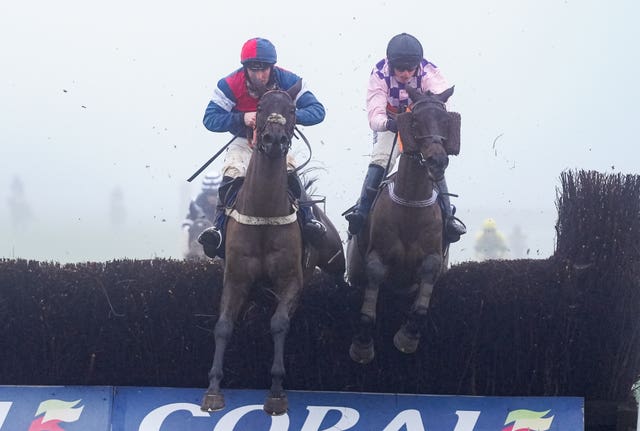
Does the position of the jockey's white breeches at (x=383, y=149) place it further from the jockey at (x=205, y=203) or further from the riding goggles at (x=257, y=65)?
the jockey at (x=205, y=203)

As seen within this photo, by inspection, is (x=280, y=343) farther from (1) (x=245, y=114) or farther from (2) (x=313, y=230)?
(1) (x=245, y=114)

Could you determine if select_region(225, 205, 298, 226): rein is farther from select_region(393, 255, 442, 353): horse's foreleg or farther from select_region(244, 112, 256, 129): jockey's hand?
select_region(393, 255, 442, 353): horse's foreleg

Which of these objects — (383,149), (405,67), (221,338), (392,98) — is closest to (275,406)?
(221,338)

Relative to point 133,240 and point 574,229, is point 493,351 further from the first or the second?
point 133,240

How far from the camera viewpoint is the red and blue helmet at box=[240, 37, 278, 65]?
7.73m

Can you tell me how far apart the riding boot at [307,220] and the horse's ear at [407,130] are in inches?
35.0

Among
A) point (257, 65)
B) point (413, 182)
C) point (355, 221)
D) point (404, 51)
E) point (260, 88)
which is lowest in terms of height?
point (355, 221)

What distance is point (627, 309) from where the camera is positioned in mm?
8422

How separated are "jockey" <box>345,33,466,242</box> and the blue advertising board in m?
1.27

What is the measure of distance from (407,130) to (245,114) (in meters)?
1.16

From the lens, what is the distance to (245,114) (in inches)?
308

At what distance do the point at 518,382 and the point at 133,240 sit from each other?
19458 millimetres

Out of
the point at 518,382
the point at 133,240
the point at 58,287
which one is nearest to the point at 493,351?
the point at 518,382

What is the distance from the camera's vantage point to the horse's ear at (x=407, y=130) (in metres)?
7.53
